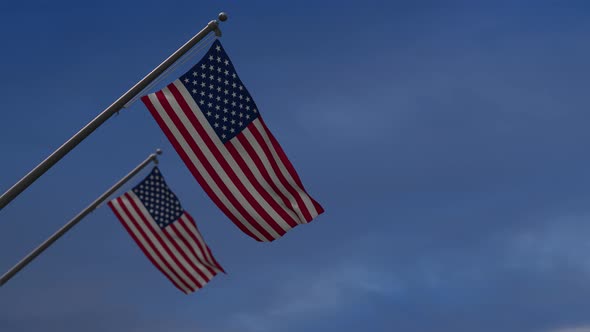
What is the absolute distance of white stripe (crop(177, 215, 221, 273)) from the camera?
25.5 meters

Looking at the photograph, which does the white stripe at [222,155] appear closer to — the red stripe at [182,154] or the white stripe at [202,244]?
the red stripe at [182,154]

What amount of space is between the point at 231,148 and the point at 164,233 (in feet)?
34.2

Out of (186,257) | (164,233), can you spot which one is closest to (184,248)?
(186,257)

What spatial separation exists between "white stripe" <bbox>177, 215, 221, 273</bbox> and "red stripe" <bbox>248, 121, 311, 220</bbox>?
33.8 feet

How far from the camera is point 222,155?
15.5m

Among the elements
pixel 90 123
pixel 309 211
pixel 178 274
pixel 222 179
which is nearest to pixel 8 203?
pixel 90 123

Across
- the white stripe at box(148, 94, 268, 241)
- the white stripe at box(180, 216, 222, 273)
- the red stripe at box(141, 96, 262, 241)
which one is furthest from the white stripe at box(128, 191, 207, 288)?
the red stripe at box(141, 96, 262, 241)

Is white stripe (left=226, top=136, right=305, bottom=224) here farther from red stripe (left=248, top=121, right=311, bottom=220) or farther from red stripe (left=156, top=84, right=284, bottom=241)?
red stripe (left=156, top=84, right=284, bottom=241)

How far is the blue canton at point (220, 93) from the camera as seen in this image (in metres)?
15.3

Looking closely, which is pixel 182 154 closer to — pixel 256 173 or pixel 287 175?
pixel 256 173

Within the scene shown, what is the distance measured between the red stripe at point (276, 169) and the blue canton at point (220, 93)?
10.6 inches

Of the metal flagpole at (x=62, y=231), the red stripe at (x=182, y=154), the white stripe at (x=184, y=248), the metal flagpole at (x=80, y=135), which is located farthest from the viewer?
the white stripe at (x=184, y=248)

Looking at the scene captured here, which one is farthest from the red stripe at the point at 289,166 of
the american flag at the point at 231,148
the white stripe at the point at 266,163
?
the white stripe at the point at 266,163

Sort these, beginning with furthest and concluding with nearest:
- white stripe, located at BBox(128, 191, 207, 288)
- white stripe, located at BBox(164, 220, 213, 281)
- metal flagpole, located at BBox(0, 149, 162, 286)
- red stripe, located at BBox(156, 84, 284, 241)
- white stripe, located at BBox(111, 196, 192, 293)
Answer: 1. white stripe, located at BBox(164, 220, 213, 281)
2. white stripe, located at BBox(128, 191, 207, 288)
3. white stripe, located at BBox(111, 196, 192, 293)
4. metal flagpole, located at BBox(0, 149, 162, 286)
5. red stripe, located at BBox(156, 84, 284, 241)
